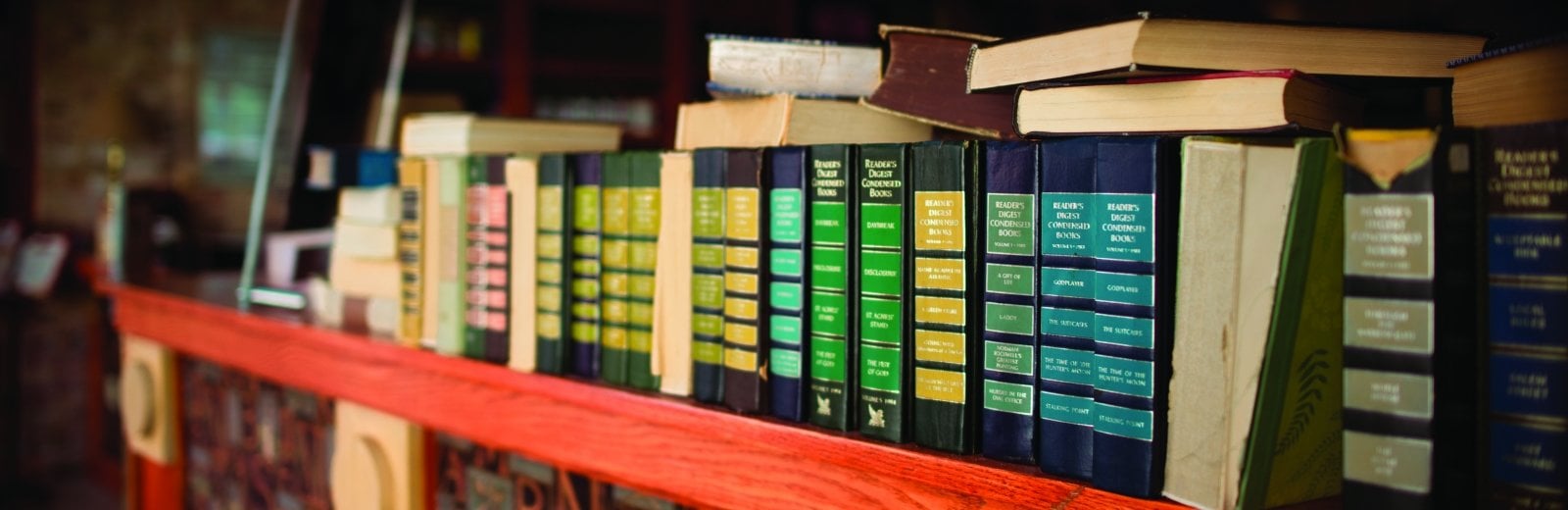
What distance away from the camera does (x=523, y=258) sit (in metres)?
1.10

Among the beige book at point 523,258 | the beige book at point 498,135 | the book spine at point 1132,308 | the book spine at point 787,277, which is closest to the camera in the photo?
the book spine at point 1132,308

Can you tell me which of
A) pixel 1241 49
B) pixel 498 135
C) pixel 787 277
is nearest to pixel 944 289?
pixel 787 277

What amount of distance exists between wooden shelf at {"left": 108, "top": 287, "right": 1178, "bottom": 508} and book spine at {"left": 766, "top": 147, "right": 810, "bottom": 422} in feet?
0.14

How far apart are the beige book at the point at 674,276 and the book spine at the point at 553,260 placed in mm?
140

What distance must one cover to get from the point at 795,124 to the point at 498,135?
0.48m

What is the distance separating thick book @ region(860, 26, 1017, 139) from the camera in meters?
0.87

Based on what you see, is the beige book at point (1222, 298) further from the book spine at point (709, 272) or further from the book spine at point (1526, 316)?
the book spine at point (709, 272)

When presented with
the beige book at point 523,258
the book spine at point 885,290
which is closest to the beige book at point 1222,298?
the book spine at point 885,290

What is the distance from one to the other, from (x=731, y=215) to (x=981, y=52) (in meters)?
0.27

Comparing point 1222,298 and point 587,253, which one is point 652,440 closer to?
point 587,253

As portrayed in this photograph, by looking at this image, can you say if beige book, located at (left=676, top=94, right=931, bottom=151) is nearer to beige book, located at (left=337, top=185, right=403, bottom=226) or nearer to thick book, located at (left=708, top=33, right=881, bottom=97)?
thick book, located at (left=708, top=33, right=881, bottom=97)

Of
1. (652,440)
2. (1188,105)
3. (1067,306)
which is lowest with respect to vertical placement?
(652,440)

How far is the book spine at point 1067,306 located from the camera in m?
0.68

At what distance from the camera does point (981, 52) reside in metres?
0.78
